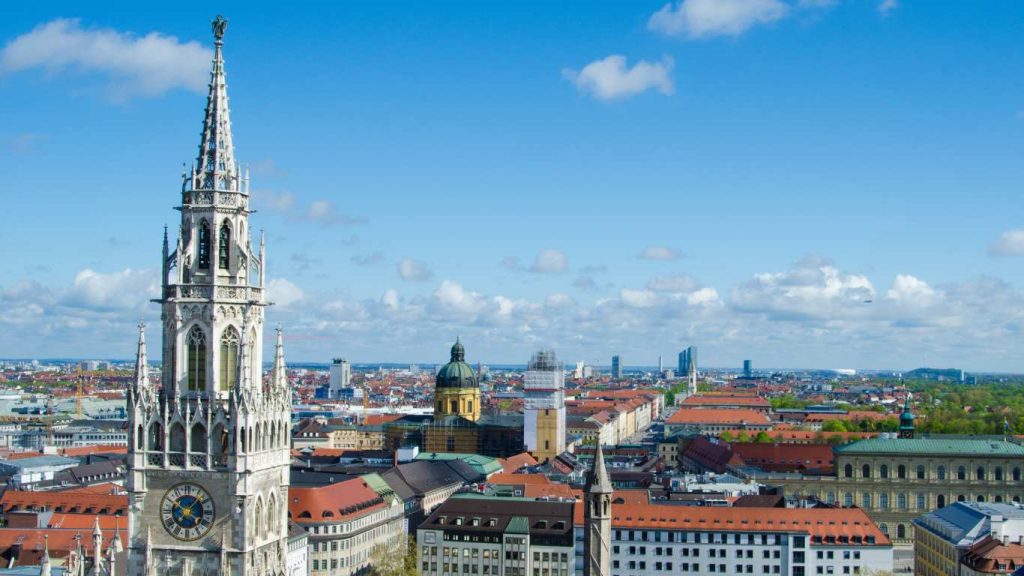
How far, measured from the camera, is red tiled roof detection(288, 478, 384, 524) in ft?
435

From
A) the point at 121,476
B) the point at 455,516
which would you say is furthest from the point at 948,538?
the point at 121,476

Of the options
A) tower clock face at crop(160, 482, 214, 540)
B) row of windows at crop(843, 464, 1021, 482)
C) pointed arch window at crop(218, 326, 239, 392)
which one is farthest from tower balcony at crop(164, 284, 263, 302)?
row of windows at crop(843, 464, 1021, 482)

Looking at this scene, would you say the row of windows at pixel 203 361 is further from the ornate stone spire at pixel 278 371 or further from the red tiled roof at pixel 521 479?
the red tiled roof at pixel 521 479

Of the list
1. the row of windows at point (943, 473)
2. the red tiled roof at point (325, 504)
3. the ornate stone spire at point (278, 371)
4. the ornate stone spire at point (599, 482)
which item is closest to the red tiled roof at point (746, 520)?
the red tiled roof at point (325, 504)

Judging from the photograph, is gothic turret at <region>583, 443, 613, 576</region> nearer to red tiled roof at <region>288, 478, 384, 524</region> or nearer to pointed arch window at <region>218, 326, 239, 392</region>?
red tiled roof at <region>288, 478, 384, 524</region>

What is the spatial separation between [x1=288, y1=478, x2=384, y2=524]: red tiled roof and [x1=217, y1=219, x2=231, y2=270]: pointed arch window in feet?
283

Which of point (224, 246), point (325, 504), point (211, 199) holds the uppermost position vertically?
point (211, 199)

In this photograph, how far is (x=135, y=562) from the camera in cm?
4706

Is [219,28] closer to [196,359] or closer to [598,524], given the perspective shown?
[196,359]

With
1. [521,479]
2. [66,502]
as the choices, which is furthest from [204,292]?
[521,479]

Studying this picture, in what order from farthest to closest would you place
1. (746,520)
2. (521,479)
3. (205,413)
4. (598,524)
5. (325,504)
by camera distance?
(521,479)
(325,504)
(746,520)
(598,524)
(205,413)

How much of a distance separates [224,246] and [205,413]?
19.5 ft

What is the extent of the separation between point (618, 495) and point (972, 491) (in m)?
71.8

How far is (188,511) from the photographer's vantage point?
46438 mm
